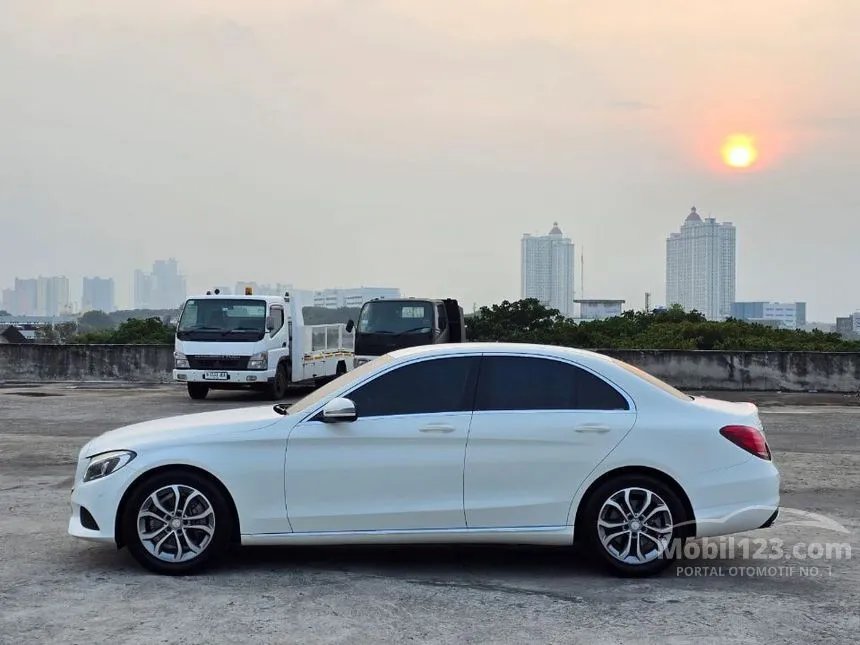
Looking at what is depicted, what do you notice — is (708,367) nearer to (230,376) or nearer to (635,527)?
(230,376)

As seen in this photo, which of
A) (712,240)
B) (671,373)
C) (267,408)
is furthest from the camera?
(712,240)

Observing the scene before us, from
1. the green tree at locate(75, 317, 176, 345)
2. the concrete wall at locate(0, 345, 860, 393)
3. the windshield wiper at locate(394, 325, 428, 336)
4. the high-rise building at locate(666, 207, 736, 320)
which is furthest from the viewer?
the high-rise building at locate(666, 207, 736, 320)

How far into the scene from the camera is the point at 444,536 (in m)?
6.16

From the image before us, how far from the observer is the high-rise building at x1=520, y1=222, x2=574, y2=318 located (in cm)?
9281

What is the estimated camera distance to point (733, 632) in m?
5.14

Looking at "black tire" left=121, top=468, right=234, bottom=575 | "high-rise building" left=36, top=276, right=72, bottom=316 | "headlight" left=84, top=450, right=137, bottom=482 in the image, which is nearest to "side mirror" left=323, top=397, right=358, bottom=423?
"black tire" left=121, top=468, right=234, bottom=575

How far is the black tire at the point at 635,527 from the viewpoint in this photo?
242 inches

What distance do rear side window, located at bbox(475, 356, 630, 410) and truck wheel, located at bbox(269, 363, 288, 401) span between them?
13143mm

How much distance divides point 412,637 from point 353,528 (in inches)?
49.7

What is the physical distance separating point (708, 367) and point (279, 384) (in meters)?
9.96

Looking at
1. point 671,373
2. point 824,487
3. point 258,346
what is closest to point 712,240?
point 671,373

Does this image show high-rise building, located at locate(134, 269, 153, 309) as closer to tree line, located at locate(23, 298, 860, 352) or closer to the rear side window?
tree line, located at locate(23, 298, 860, 352)

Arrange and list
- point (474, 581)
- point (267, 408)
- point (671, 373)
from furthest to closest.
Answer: point (671, 373) < point (267, 408) < point (474, 581)

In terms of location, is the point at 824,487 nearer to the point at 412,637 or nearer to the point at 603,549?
the point at 603,549
